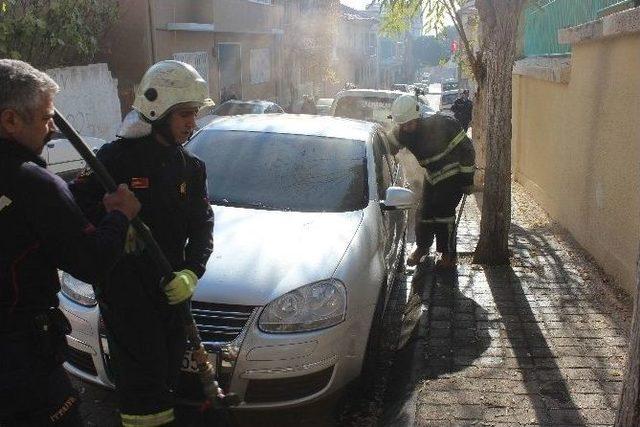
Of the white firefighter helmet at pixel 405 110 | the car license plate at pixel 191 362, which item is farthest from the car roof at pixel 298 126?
the car license plate at pixel 191 362

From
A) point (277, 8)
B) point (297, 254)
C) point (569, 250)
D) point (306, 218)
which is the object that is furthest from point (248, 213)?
point (277, 8)

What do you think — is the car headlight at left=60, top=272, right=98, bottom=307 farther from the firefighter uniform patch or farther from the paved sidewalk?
the paved sidewalk

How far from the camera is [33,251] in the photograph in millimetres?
2355

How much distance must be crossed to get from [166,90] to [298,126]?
2.43m

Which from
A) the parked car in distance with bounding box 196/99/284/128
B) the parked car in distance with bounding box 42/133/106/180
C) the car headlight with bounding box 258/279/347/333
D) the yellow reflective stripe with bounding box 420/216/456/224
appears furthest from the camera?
the parked car in distance with bounding box 196/99/284/128

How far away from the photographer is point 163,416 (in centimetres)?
306

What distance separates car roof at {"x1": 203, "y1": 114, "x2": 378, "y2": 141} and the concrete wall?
10114 mm

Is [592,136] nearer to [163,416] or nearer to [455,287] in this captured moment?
[455,287]

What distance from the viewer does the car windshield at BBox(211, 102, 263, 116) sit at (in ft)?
57.3

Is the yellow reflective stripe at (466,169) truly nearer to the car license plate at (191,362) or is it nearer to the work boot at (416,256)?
the work boot at (416,256)

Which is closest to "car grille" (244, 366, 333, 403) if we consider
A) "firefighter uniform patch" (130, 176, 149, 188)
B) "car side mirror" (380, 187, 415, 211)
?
"firefighter uniform patch" (130, 176, 149, 188)

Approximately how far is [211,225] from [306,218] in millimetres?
1267

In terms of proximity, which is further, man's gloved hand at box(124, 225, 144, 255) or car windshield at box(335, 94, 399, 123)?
car windshield at box(335, 94, 399, 123)

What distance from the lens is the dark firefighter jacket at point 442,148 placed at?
677 cm
